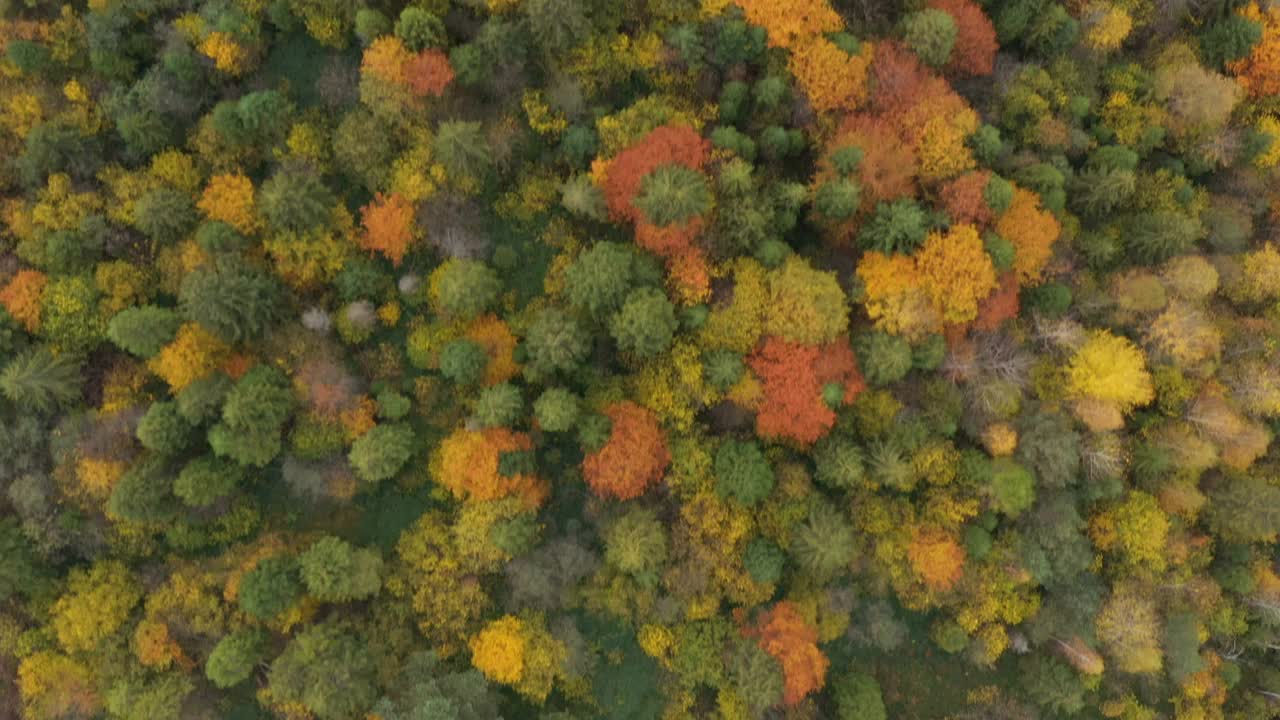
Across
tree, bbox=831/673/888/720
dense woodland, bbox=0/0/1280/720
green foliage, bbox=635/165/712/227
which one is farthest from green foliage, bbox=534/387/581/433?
tree, bbox=831/673/888/720

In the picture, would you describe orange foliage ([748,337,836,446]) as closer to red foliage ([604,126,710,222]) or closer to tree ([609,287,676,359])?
tree ([609,287,676,359])

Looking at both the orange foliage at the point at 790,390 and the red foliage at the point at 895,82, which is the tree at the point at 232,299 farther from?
the red foliage at the point at 895,82

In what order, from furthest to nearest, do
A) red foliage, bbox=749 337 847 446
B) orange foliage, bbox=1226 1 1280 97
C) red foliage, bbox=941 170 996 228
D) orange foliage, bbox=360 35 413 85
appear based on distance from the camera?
orange foliage, bbox=1226 1 1280 97 → orange foliage, bbox=360 35 413 85 → red foliage, bbox=749 337 847 446 → red foliage, bbox=941 170 996 228

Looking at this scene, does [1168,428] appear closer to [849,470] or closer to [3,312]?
[849,470]

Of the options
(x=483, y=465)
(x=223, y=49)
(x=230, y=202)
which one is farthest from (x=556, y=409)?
(x=223, y=49)

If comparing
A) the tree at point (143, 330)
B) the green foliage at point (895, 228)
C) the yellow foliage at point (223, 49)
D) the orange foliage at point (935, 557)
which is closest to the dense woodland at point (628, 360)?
the orange foliage at point (935, 557)

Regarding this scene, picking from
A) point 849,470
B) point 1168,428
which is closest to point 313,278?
point 849,470
